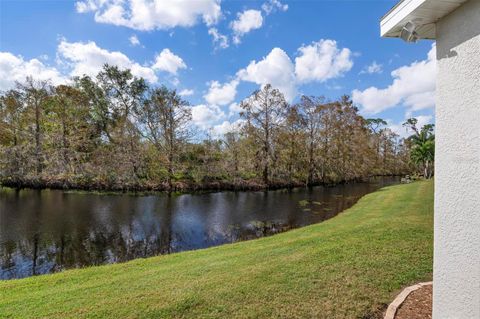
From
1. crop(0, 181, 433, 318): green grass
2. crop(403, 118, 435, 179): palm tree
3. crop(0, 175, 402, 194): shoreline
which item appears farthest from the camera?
Answer: crop(403, 118, 435, 179): palm tree

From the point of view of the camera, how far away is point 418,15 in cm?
271

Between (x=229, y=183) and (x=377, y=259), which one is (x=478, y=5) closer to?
(x=377, y=259)

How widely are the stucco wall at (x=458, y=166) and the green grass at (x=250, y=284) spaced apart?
1.79 m

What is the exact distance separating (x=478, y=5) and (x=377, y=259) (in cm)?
509

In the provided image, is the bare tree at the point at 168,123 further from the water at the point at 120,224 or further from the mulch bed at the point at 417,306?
Result: the mulch bed at the point at 417,306

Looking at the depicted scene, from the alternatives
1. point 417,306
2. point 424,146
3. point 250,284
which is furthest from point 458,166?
point 424,146

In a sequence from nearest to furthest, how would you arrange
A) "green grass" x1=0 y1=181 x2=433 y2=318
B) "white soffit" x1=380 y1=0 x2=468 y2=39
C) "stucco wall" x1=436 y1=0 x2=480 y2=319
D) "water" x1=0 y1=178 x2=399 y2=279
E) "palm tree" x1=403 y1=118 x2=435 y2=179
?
1. "stucco wall" x1=436 y1=0 x2=480 y2=319
2. "white soffit" x1=380 y1=0 x2=468 y2=39
3. "green grass" x1=0 y1=181 x2=433 y2=318
4. "water" x1=0 y1=178 x2=399 y2=279
5. "palm tree" x1=403 y1=118 x2=435 y2=179

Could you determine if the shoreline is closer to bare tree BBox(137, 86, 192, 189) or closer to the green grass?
bare tree BBox(137, 86, 192, 189)

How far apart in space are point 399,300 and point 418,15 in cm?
401

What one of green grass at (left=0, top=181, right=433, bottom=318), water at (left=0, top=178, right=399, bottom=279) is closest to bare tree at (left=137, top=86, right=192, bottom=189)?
water at (left=0, top=178, right=399, bottom=279)

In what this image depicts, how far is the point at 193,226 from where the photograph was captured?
13.4 metres

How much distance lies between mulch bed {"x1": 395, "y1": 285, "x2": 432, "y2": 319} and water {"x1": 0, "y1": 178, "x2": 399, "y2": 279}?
7.74 metres

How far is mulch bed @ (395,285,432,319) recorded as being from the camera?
12.3ft

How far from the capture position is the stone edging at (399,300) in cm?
379
